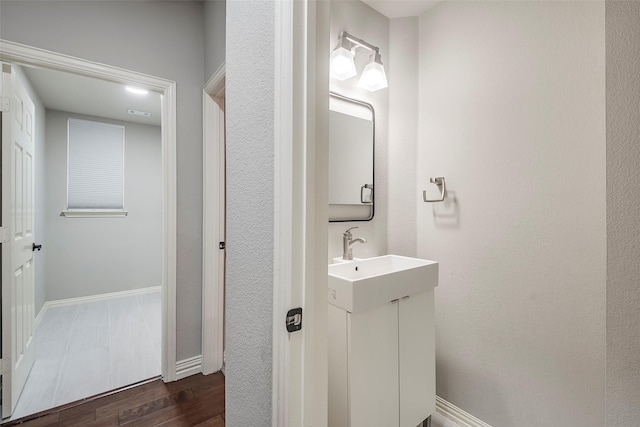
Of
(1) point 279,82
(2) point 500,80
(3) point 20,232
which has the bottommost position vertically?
(3) point 20,232

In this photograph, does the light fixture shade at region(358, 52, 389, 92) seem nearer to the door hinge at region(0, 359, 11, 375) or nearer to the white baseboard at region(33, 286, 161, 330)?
the door hinge at region(0, 359, 11, 375)

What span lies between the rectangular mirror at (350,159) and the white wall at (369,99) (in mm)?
48

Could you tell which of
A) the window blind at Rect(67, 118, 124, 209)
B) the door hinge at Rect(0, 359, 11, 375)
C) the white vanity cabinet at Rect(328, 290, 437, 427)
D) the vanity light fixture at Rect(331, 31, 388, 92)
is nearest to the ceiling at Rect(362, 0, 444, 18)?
the vanity light fixture at Rect(331, 31, 388, 92)

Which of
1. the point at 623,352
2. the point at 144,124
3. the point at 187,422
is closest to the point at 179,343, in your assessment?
the point at 187,422

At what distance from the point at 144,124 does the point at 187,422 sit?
3689 millimetres

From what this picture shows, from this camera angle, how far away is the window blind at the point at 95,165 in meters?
3.42

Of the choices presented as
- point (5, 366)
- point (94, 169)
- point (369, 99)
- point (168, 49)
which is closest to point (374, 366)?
point (369, 99)

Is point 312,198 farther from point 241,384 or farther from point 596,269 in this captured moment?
point 596,269

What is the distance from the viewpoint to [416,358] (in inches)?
53.2

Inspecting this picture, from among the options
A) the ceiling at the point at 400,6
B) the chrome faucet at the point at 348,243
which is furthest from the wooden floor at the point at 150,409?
the ceiling at the point at 400,6

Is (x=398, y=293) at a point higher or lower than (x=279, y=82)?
lower

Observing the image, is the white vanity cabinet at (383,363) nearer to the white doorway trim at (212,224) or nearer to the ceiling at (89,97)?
the white doorway trim at (212,224)

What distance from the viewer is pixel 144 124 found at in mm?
3865

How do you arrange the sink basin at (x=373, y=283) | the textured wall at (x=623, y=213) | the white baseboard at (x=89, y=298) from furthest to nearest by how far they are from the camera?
the white baseboard at (x=89, y=298) → the sink basin at (x=373, y=283) → the textured wall at (x=623, y=213)
